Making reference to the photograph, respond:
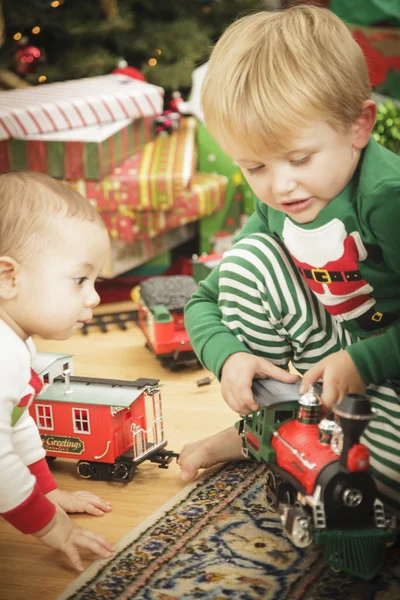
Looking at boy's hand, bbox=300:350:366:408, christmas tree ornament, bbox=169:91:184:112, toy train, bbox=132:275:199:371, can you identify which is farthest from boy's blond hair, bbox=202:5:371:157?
christmas tree ornament, bbox=169:91:184:112

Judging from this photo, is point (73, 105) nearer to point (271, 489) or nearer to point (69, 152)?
point (69, 152)

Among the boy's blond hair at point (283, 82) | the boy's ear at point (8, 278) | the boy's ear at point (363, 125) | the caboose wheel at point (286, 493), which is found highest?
the boy's blond hair at point (283, 82)

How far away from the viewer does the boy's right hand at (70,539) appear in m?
0.91

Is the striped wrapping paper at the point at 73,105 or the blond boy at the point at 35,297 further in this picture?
the striped wrapping paper at the point at 73,105

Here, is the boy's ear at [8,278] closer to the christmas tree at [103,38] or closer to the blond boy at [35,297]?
the blond boy at [35,297]

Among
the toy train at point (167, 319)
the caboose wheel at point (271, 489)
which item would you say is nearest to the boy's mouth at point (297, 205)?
the caboose wheel at point (271, 489)

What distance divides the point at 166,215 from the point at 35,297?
1122 millimetres

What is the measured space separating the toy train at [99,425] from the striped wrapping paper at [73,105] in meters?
0.89

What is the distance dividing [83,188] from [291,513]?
4.17 ft

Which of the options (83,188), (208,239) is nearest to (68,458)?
(83,188)

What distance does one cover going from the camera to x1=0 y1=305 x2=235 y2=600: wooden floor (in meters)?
Result: 0.93

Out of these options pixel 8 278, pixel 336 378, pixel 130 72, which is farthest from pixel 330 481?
pixel 130 72

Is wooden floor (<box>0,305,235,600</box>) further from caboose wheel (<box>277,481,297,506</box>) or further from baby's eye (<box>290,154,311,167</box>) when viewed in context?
baby's eye (<box>290,154,311,167</box>)

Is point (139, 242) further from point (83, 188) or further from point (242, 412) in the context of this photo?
point (242, 412)
